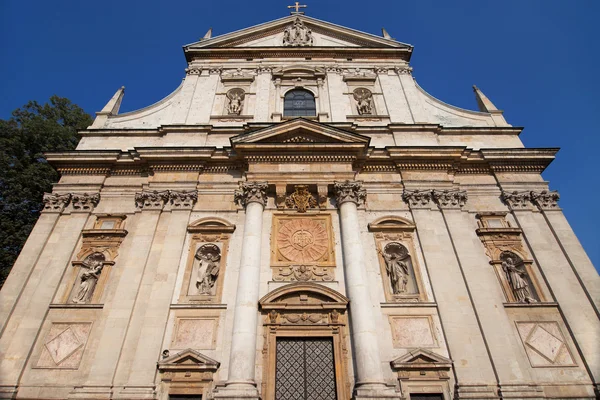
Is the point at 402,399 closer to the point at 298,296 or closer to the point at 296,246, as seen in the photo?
the point at 298,296

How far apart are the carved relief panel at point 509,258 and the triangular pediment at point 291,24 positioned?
374 inches

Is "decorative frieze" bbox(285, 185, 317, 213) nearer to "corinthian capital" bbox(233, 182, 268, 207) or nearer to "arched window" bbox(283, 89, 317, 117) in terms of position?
"corinthian capital" bbox(233, 182, 268, 207)

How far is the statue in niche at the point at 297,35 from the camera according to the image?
61.3ft

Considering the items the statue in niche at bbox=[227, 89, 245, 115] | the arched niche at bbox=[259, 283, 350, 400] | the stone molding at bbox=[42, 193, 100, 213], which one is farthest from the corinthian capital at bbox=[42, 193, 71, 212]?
the arched niche at bbox=[259, 283, 350, 400]

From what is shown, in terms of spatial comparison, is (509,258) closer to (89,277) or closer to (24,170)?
(89,277)

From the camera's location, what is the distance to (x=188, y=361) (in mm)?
9648

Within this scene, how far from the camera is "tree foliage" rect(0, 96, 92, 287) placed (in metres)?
14.9

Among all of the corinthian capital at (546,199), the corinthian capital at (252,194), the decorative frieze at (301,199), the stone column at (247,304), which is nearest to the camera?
the stone column at (247,304)

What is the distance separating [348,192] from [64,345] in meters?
8.97

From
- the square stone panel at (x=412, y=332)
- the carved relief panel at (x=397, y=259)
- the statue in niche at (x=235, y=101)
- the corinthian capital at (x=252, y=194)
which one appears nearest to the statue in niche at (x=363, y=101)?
the statue in niche at (x=235, y=101)

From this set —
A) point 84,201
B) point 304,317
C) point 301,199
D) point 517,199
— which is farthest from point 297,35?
point 304,317

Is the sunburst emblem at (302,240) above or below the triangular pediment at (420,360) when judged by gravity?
above

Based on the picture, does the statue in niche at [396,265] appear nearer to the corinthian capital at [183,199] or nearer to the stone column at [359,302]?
the stone column at [359,302]

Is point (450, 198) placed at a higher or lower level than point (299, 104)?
lower
